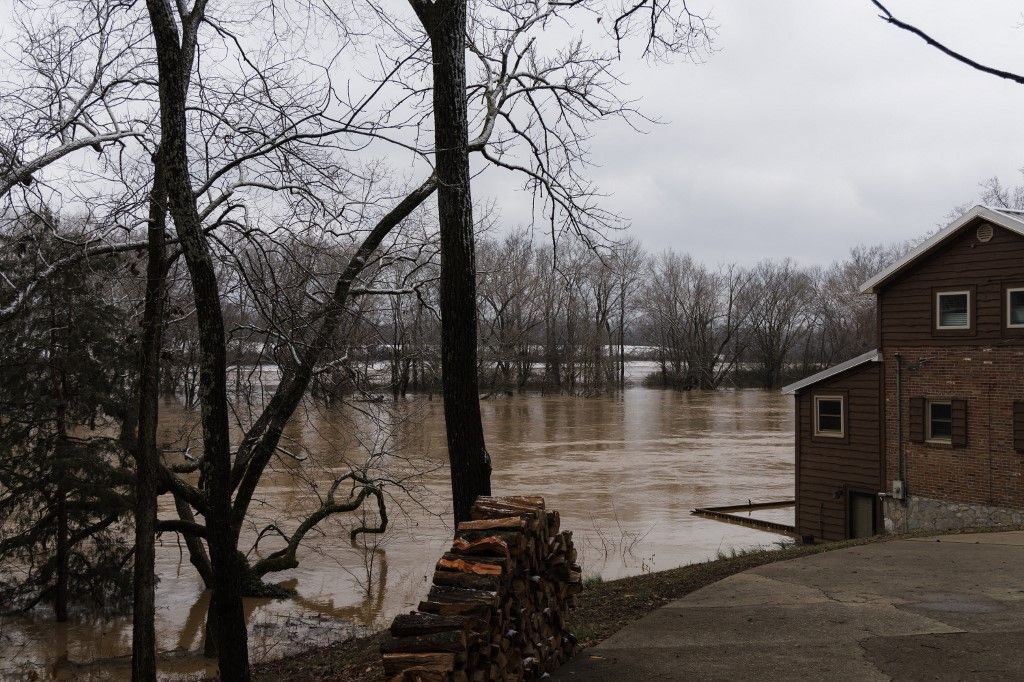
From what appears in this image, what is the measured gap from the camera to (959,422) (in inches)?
848

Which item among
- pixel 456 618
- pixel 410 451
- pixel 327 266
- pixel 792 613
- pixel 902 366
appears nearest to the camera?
pixel 456 618

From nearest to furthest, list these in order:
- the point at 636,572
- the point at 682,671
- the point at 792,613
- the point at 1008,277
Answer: the point at 682,671
the point at 792,613
the point at 636,572
the point at 1008,277

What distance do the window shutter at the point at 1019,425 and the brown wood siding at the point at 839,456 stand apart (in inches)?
127

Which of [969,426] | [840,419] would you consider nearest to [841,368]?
[840,419]

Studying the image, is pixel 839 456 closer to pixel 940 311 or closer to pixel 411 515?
pixel 940 311

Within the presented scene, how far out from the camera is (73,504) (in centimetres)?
1338

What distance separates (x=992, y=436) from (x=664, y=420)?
1276 inches

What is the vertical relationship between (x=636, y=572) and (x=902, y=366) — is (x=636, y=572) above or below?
below

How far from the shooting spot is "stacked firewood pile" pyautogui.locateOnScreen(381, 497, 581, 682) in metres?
5.25

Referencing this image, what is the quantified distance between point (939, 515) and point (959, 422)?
7.34ft

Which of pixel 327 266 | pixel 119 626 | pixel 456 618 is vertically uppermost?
pixel 327 266

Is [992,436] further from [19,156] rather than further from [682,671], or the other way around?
[19,156]

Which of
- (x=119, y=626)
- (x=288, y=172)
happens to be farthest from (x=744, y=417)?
(x=288, y=172)

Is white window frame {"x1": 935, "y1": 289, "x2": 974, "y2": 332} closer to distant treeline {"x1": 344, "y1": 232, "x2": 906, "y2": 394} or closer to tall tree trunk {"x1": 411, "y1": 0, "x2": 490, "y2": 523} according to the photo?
tall tree trunk {"x1": 411, "y1": 0, "x2": 490, "y2": 523}
